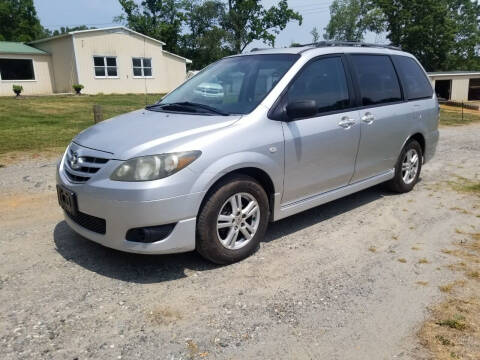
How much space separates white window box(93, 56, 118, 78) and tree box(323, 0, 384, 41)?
133 feet

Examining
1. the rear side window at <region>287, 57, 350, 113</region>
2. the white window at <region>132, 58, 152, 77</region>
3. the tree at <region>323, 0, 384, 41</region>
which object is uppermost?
the tree at <region>323, 0, 384, 41</region>

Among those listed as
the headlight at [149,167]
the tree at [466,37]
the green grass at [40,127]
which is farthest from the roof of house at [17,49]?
the tree at [466,37]

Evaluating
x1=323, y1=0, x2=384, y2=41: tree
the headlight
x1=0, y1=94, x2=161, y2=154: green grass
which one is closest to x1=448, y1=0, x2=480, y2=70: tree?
x1=323, y1=0, x2=384, y2=41: tree

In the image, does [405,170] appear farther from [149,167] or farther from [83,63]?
[83,63]

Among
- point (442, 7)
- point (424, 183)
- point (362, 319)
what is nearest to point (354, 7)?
point (442, 7)

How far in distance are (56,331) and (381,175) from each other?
4111 mm

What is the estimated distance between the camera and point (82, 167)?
3.50 m

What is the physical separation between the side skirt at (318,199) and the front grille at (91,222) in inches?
62.1

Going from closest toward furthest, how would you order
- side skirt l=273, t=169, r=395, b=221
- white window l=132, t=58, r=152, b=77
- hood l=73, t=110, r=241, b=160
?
hood l=73, t=110, r=241, b=160
side skirt l=273, t=169, r=395, b=221
white window l=132, t=58, r=152, b=77

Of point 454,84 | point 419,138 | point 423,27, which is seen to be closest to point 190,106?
point 419,138

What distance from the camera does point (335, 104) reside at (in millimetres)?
4484

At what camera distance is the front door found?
4039 mm

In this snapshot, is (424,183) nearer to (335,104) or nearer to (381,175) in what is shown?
(381,175)

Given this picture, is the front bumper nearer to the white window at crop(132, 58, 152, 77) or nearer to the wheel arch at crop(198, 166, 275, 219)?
the wheel arch at crop(198, 166, 275, 219)
